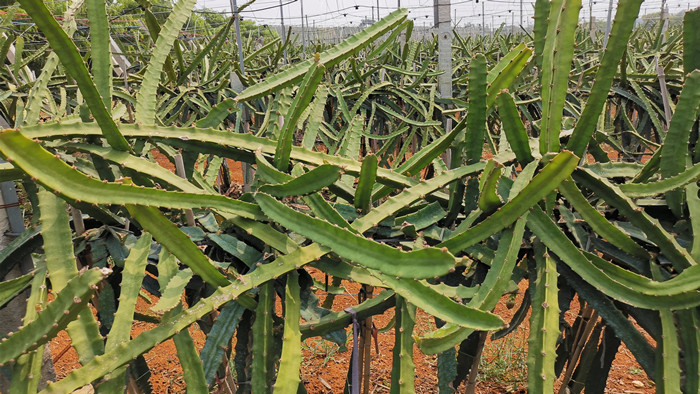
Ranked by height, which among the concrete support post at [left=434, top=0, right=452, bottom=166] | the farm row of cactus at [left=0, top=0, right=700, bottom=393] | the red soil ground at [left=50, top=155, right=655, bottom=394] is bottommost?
the red soil ground at [left=50, top=155, right=655, bottom=394]

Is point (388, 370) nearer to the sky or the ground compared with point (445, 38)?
nearer to the ground

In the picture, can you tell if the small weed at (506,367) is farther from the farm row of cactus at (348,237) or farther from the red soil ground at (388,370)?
the farm row of cactus at (348,237)

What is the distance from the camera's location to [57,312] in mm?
424

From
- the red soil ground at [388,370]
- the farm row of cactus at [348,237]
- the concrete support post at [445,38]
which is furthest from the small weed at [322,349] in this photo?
the farm row of cactus at [348,237]

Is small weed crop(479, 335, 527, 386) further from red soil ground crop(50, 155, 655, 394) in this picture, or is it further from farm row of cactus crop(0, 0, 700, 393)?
farm row of cactus crop(0, 0, 700, 393)

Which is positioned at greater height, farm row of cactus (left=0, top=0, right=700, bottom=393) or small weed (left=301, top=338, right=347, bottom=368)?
farm row of cactus (left=0, top=0, right=700, bottom=393)

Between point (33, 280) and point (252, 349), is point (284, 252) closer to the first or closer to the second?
point (252, 349)

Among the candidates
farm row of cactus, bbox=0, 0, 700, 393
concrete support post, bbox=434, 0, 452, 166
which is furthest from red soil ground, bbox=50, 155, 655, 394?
farm row of cactus, bbox=0, 0, 700, 393

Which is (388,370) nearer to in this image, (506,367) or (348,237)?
(506,367)

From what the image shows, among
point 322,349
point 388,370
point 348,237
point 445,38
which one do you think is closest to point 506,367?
point 388,370

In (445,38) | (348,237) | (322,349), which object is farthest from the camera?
(322,349)

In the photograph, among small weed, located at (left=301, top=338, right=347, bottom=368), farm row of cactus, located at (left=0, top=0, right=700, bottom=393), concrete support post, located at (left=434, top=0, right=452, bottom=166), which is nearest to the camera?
farm row of cactus, located at (left=0, top=0, right=700, bottom=393)

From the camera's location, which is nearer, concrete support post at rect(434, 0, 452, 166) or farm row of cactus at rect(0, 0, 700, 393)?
farm row of cactus at rect(0, 0, 700, 393)

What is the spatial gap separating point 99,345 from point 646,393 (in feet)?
5.51
